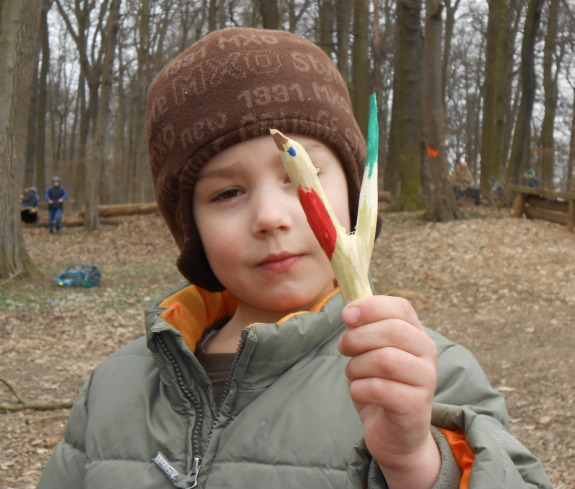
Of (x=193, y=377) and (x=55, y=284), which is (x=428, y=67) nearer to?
(x=55, y=284)

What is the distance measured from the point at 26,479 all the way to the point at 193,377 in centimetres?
282

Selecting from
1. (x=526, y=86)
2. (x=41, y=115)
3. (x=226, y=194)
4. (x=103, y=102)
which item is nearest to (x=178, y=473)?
(x=226, y=194)

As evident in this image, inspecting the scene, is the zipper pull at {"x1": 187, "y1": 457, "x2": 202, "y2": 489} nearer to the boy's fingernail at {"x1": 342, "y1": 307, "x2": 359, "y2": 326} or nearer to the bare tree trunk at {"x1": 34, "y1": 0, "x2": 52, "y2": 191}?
the boy's fingernail at {"x1": 342, "y1": 307, "x2": 359, "y2": 326}

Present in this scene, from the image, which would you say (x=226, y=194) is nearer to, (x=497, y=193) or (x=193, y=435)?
(x=193, y=435)

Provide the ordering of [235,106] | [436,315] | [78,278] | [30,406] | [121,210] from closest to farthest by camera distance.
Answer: [235,106] < [30,406] < [436,315] < [78,278] < [121,210]

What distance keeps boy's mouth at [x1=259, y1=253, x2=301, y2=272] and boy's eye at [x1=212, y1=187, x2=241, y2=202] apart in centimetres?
A: 20

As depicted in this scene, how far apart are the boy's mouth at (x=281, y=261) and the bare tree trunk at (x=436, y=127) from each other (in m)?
12.7

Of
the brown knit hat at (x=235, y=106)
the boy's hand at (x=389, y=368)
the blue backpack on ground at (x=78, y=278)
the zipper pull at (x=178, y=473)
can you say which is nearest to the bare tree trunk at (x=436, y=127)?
the blue backpack on ground at (x=78, y=278)

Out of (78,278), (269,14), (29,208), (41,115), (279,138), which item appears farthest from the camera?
(41,115)

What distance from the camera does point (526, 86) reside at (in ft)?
56.0

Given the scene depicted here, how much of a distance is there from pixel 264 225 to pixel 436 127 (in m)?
13.2

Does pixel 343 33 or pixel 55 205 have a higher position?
pixel 343 33

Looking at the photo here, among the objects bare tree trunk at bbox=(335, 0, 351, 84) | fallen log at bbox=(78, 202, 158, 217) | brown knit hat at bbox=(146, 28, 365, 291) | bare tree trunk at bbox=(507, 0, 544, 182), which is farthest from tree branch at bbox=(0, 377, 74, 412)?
bare tree trunk at bbox=(335, 0, 351, 84)

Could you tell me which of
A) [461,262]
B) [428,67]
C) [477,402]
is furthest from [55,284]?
[477,402]
